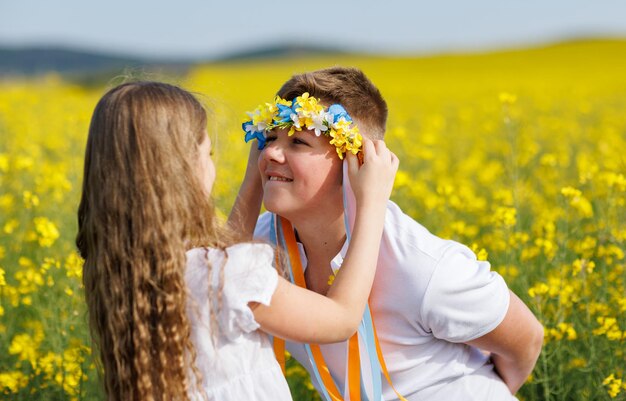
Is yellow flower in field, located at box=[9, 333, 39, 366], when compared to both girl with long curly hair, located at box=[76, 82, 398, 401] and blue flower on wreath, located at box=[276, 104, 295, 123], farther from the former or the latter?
blue flower on wreath, located at box=[276, 104, 295, 123]

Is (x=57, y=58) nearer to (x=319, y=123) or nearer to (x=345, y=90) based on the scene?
(x=345, y=90)

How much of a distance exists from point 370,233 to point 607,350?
1425 millimetres

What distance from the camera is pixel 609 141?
264 inches

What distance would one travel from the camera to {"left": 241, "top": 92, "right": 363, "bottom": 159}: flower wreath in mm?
1926

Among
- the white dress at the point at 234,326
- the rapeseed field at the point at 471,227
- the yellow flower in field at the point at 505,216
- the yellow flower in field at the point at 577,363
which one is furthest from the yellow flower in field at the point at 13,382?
the yellow flower in field at the point at 577,363

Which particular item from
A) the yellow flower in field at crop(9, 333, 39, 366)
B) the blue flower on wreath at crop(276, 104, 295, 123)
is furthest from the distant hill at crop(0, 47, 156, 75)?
the blue flower on wreath at crop(276, 104, 295, 123)

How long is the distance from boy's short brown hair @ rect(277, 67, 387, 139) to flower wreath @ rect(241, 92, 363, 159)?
0.04 m

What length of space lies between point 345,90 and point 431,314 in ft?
1.91

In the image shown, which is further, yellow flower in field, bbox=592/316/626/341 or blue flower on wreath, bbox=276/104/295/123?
yellow flower in field, bbox=592/316/626/341

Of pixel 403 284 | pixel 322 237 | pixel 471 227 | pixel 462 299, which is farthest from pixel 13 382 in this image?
pixel 471 227

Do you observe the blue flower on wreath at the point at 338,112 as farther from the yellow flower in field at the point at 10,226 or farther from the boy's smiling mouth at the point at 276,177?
the yellow flower in field at the point at 10,226

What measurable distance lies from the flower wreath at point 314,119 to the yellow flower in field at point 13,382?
118 centimetres

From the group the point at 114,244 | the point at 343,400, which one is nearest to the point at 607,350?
the point at 343,400

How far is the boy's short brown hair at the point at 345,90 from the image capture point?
80.8 inches
